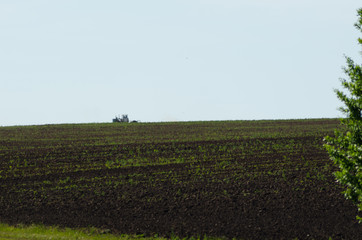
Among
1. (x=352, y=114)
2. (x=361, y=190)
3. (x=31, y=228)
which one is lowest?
(x=31, y=228)

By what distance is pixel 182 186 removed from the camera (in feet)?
93.7

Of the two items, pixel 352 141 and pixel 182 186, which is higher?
pixel 352 141

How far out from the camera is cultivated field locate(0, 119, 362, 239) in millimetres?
21594

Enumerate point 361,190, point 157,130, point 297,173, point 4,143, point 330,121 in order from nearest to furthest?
point 361,190 → point 297,173 → point 4,143 → point 157,130 → point 330,121

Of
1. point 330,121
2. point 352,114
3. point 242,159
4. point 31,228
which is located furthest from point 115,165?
point 330,121

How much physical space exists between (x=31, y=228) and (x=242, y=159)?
18155 millimetres

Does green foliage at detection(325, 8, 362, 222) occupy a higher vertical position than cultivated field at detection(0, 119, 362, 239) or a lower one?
higher

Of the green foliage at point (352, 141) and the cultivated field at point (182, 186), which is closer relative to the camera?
the green foliage at point (352, 141)

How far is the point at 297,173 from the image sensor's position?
1234 inches

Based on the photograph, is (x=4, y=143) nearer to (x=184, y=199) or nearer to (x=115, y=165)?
(x=115, y=165)

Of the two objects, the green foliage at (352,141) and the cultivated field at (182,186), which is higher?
the green foliage at (352,141)

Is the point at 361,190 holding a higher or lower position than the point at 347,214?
higher

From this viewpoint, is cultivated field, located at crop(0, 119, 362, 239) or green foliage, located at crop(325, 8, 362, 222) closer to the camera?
green foliage, located at crop(325, 8, 362, 222)

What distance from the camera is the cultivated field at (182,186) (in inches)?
850
